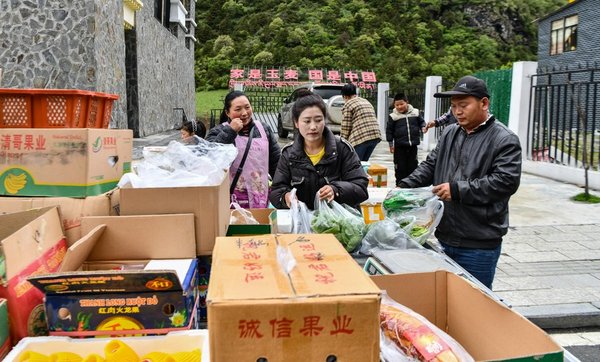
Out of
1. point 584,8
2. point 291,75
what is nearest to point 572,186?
point 584,8

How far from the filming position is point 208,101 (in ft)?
117

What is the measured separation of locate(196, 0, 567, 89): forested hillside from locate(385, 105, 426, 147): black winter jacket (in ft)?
96.9

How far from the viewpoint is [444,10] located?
47500 mm

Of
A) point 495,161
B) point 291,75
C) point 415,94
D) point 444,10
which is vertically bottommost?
point 495,161

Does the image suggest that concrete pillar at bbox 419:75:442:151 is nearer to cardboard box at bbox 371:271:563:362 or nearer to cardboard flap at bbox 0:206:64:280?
cardboard box at bbox 371:271:563:362

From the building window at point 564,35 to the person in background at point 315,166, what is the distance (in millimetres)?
28985

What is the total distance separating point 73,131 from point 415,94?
16164 millimetres

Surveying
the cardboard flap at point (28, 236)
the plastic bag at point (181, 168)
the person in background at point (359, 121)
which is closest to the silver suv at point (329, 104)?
the person in background at point (359, 121)

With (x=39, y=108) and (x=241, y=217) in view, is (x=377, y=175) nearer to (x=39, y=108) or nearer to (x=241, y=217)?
(x=241, y=217)

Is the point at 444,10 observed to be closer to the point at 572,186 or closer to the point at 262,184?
the point at 572,186

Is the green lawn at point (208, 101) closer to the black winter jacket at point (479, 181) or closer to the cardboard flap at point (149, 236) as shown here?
the black winter jacket at point (479, 181)

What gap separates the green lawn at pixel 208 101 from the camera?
105 feet

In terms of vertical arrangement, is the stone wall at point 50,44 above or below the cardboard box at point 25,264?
above

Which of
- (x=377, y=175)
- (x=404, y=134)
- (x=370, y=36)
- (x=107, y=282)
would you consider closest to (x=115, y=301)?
(x=107, y=282)
